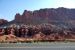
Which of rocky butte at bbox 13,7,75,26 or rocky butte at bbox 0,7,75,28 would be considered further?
rocky butte at bbox 13,7,75,26

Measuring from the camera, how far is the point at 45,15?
110938 millimetres

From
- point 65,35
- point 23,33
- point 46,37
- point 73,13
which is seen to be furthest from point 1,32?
point 73,13

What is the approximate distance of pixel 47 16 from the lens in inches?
4343

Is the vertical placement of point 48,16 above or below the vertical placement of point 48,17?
above

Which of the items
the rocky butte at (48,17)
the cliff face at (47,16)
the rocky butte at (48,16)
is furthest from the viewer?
the cliff face at (47,16)

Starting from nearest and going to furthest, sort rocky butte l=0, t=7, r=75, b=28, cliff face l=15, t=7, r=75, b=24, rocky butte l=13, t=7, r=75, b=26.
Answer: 1. rocky butte l=0, t=7, r=75, b=28
2. rocky butte l=13, t=7, r=75, b=26
3. cliff face l=15, t=7, r=75, b=24

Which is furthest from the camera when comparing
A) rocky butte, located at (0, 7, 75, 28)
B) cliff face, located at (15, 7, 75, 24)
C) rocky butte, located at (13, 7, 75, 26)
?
cliff face, located at (15, 7, 75, 24)

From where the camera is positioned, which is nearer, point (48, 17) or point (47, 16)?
point (47, 16)

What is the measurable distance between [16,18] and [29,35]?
15855 millimetres

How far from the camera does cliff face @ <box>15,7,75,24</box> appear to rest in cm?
10794

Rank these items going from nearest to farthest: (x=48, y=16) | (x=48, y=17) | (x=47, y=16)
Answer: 1. (x=48, y=16)
2. (x=47, y=16)
3. (x=48, y=17)

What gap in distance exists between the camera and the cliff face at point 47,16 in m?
108

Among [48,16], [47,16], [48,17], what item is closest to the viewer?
[48,16]

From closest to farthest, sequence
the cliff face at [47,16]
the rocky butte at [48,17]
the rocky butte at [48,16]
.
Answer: the rocky butte at [48,17] < the rocky butte at [48,16] < the cliff face at [47,16]
